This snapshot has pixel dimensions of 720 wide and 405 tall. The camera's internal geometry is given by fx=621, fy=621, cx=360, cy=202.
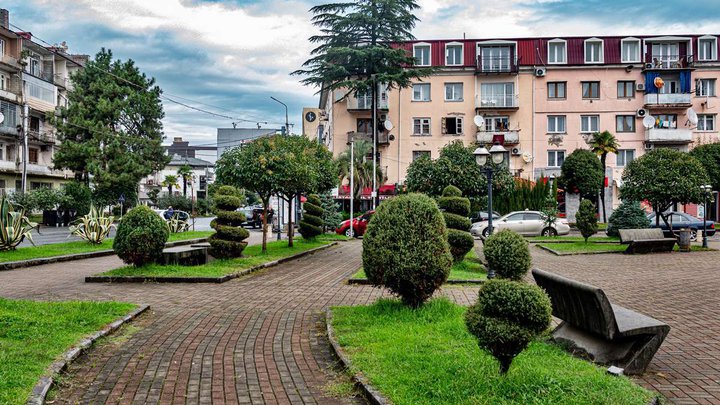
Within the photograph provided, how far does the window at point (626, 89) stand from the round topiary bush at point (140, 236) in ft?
141

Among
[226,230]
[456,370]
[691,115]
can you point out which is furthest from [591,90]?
[456,370]

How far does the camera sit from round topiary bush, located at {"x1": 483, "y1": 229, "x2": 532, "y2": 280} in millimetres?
7992

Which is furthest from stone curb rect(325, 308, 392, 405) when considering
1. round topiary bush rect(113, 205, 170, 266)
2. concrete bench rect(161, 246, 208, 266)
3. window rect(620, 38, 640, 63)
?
window rect(620, 38, 640, 63)

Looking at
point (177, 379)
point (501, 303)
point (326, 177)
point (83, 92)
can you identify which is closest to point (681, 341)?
point (501, 303)

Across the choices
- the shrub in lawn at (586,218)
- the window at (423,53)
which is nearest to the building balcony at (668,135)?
the window at (423,53)

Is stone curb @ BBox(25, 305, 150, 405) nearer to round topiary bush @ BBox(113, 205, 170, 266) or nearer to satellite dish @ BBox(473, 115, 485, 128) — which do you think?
round topiary bush @ BBox(113, 205, 170, 266)

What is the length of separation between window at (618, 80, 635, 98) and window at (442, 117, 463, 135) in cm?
→ 1239

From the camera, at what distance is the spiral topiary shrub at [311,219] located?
26688mm

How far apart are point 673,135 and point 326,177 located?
3231 centimetres

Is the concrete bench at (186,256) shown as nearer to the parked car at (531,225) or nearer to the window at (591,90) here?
the parked car at (531,225)

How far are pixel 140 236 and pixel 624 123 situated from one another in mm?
43531

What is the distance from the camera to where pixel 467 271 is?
51.6ft

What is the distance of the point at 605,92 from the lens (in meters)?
48.2

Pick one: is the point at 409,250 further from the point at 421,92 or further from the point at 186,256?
the point at 421,92
